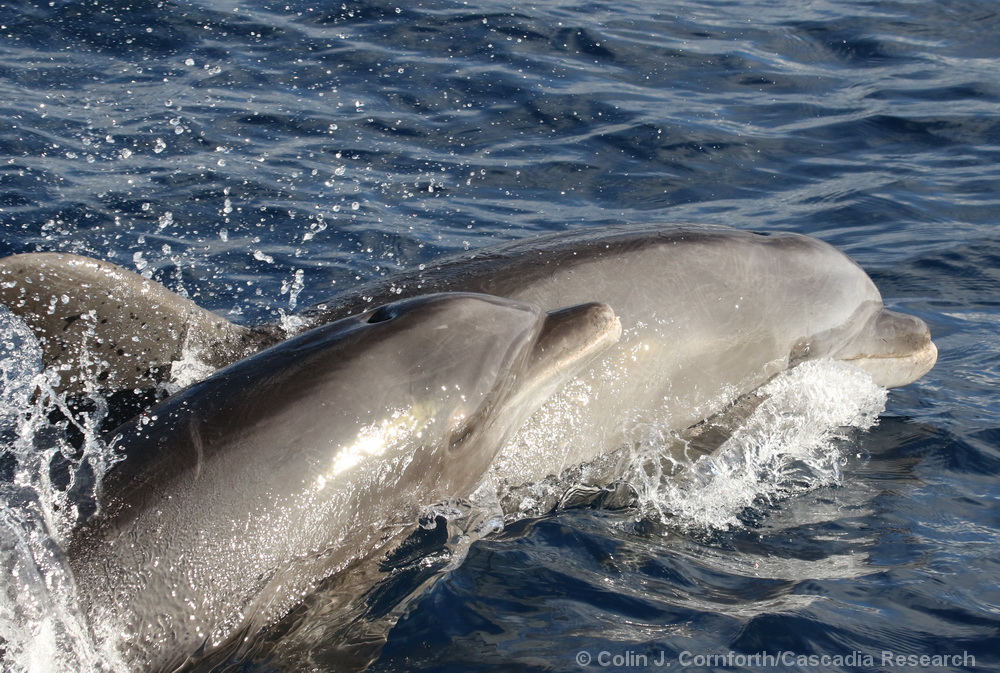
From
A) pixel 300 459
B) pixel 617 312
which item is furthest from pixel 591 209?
pixel 300 459

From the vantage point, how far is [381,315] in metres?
5.52

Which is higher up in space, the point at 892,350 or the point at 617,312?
the point at 617,312

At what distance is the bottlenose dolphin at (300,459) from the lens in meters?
4.75

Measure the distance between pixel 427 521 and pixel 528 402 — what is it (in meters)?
0.77

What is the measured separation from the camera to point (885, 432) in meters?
7.70

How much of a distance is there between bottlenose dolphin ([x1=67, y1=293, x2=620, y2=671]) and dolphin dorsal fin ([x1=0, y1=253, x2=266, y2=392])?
1124mm

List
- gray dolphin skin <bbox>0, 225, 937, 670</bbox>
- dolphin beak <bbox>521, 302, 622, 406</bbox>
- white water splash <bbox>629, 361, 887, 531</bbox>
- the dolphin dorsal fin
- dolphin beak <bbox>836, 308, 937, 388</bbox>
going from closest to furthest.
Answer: gray dolphin skin <bbox>0, 225, 937, 670</bbox> → dolphin beak <bbox>521, 302, 622, 406</bbox> → the dolphin dorsal fin → white water splash <bbox>629, 361, 887, 531</bbox> → dolphin beak <bbox>836, 308, 937, 388</bbox>

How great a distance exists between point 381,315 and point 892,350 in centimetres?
404

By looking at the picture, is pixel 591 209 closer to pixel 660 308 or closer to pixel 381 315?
pixel 660 308

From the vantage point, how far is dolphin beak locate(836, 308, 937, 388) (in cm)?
784

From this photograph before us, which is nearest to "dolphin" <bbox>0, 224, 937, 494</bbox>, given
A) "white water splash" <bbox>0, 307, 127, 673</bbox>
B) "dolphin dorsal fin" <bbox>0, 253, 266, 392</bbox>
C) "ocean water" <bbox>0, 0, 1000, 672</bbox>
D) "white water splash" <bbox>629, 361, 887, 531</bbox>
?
"dolphin dorsal fin" <bbox>0, 253, 266, 392</bbox>

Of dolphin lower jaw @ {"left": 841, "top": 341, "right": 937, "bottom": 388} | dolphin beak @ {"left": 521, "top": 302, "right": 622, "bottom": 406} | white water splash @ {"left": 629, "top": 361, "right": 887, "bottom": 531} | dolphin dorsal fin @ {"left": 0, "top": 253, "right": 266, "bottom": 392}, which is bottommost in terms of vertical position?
white water splash @ {"left": 629, "top": 361, "right": 887, "bottom": 531}

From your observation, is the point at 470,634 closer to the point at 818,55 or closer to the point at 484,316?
the point at 484,316

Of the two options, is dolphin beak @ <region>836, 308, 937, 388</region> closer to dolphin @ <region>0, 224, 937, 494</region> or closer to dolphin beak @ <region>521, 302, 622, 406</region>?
dolphin @ <region>0, 224, 937, 494</region>
